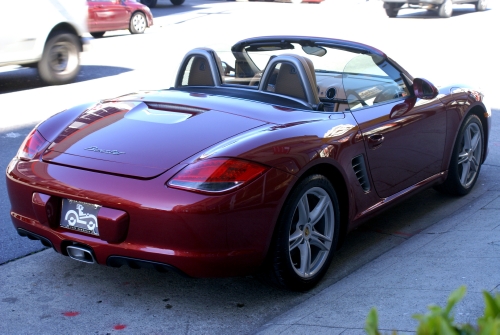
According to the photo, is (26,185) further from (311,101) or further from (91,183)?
(311,101)

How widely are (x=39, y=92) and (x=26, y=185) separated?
7.36 meters

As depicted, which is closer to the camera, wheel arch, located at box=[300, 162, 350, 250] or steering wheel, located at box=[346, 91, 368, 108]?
wheel arch, located at box=[300, 162, 350, 250]

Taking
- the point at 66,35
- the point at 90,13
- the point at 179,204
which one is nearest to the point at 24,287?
the point at 179,204

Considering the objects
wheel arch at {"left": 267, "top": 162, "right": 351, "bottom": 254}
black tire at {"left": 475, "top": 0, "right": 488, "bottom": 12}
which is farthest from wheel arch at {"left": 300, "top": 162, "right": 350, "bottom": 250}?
black tire at {"left": 475, "top": 0, "right": 488, "bottom": 12}

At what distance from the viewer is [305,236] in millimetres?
3922

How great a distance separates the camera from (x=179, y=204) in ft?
Answer: 11.1

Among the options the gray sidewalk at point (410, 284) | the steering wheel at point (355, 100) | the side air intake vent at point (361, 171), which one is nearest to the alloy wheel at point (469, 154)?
the gray sidewalk at point (410, 284)

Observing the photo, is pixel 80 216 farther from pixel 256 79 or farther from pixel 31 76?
pixel 31 76

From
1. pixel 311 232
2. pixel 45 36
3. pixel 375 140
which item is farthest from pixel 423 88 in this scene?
pixel 45 36

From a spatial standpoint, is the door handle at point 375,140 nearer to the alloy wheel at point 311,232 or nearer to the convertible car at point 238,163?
the convertible car at point 238,163

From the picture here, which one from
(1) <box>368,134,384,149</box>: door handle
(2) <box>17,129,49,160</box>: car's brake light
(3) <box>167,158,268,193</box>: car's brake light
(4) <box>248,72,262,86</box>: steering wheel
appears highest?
(4) <box>248,72,262,86</box>: steering wheel

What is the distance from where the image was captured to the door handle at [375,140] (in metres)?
4.39

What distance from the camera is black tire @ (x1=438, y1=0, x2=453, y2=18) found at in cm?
2541

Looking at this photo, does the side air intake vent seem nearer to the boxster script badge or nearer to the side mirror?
the side mirror
